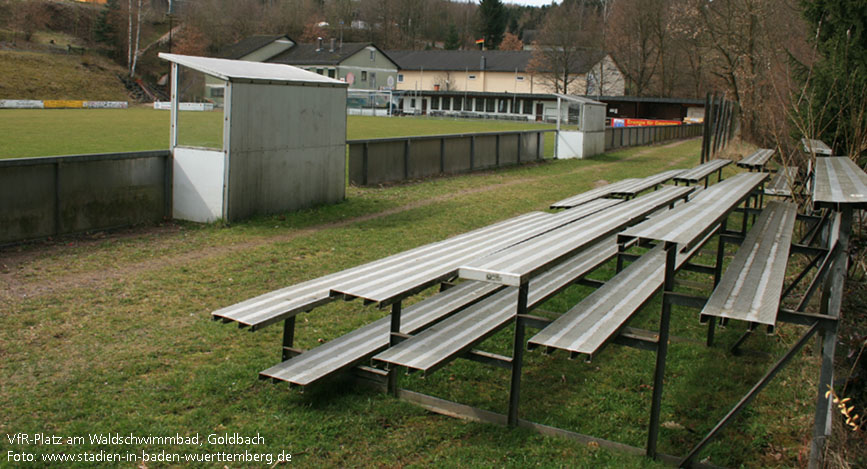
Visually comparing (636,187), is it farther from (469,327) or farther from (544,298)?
(469,327)

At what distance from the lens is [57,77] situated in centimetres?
7062

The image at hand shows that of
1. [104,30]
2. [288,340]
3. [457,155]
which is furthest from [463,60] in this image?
[288,340]

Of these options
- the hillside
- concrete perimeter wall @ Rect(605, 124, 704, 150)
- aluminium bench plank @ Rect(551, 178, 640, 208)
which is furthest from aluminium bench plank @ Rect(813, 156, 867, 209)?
the hillside

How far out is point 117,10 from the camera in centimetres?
9306

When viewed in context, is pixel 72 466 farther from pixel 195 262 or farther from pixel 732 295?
pixel 195 262

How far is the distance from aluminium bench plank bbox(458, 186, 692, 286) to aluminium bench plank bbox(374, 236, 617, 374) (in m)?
0.50

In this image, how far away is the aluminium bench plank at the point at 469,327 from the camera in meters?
4.47

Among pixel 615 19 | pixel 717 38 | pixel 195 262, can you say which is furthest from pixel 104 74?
pixel 195 262

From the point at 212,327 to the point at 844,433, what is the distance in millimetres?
4700

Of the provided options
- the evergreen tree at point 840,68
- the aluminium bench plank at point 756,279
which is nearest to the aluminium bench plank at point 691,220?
the aluminium bench plank at point 756,279

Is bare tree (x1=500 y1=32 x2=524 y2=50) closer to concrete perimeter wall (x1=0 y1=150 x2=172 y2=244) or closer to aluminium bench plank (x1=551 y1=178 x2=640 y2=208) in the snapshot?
concrete perimeter wall (x1=0 y1=150 x2=172 y2=244)

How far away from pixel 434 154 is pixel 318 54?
235ft

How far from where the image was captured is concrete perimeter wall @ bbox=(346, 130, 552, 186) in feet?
54.3

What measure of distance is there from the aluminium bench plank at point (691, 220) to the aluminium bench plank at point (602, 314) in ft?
1.37
